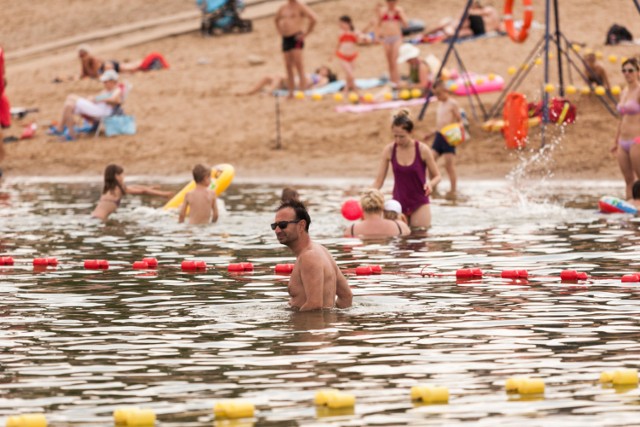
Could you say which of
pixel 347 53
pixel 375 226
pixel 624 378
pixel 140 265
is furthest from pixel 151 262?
pixel 347 53

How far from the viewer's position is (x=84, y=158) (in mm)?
29047

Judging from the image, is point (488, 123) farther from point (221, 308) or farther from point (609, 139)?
point (221, 308)

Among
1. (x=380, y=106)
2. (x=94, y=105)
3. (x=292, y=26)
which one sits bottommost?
(x=380, y=106)

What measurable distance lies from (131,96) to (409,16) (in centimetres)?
772

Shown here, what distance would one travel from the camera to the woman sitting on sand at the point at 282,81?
31.0 meters

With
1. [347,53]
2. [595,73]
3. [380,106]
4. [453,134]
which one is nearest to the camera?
[453,134]

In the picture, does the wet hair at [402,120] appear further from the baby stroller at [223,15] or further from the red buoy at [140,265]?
the baby stroller at [223,15]

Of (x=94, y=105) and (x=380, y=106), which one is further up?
(x=94, y=105)

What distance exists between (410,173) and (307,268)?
21.2 ft

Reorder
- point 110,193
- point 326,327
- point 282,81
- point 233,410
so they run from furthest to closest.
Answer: point 282,81, point 110,193, point 326,327, point 233,410

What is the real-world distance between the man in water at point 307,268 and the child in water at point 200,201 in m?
7.24

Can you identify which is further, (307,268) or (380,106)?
→ (380,106)

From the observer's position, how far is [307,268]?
11547mm

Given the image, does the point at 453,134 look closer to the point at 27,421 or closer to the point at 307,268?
the point at 307,268
